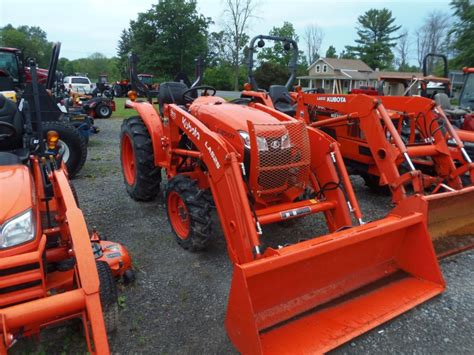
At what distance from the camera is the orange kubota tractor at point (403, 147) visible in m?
3.85

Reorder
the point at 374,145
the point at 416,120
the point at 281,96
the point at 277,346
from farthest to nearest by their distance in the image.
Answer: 1. the point at 281,96
2. the point at 416,120
3. the point at 374,145
4. the point at 277,346

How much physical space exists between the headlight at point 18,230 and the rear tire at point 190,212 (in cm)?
159

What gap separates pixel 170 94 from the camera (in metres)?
5.10

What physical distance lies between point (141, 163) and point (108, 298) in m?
2.61

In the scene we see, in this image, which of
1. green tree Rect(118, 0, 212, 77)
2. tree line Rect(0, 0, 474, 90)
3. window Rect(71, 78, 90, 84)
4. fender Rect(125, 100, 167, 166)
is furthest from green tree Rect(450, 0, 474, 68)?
fender Rect(125, 100, 167, 166)

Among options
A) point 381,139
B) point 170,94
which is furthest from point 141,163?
point 381,139

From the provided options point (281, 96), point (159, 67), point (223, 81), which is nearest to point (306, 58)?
point (223, 81)

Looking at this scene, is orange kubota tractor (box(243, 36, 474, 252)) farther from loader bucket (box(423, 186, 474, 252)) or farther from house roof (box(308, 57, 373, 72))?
house roof (box(308, 57, 373, 72))

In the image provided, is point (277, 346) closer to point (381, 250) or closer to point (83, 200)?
point (381, 250)

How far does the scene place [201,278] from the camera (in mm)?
3521

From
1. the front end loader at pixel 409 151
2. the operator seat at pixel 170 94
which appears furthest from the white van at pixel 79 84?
the front end loader at pixel 409 151

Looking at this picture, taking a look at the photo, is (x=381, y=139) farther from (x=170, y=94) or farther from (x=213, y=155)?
(x=170, y=94)

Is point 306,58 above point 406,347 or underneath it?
above

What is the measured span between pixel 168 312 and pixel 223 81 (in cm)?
4363
